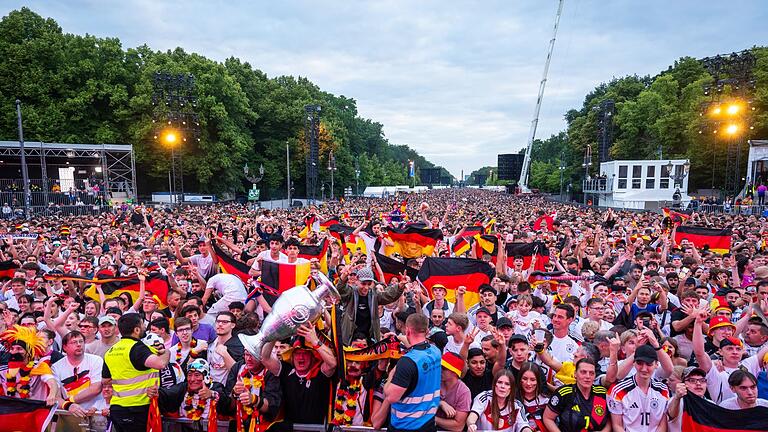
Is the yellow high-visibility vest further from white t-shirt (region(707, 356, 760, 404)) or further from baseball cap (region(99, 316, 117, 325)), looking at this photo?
white t-shirt (region(707, 356, 760, 404))

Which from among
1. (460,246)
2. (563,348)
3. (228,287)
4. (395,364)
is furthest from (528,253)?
(395,364)

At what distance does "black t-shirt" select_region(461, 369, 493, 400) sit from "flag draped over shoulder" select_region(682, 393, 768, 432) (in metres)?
1.65

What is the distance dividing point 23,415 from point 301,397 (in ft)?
8.04

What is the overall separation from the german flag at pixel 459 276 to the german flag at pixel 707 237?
26.6 ft

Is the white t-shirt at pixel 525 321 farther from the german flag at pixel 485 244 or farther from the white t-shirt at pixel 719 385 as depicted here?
the german flag at pixel 485 244

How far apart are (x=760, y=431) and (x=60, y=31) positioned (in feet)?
178

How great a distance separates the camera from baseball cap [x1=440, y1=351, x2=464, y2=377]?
431 cm

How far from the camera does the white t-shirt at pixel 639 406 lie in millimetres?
4195

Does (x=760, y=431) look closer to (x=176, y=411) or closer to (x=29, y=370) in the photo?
(x=176, y=411)

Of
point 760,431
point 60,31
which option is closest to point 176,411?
point 760,431

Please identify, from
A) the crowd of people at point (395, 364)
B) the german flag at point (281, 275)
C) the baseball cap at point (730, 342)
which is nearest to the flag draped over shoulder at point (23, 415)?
the crowd of people at point (395, 364)

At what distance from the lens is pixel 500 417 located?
4293mm

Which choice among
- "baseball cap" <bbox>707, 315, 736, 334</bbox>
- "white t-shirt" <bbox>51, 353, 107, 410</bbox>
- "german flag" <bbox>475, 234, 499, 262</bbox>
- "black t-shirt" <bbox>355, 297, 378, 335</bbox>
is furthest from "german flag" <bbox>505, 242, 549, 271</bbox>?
"white t-shirt" <bbox>51, 353, 107, 410</bbox>

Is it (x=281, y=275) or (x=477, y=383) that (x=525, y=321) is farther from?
(x=281, y=275)
